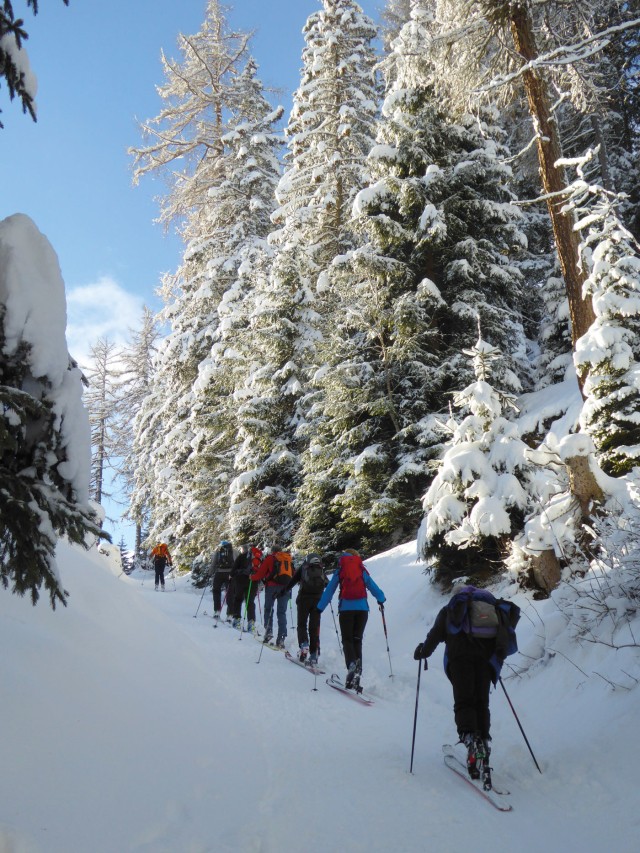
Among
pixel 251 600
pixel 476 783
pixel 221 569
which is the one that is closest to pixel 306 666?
pixel 251 600

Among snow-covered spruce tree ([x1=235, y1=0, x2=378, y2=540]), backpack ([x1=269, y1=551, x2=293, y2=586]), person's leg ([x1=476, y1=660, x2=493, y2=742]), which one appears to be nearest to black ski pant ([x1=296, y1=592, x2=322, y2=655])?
backpack ([x1=269, y1=551, x2=293, y2=586])

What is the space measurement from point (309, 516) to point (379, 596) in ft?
25.5

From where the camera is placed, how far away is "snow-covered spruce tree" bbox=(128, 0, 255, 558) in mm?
24688

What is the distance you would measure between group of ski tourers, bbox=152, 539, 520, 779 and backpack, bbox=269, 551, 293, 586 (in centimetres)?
2

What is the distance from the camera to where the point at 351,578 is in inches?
307

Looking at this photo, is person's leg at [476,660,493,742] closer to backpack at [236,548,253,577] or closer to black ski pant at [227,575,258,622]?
black ski pant at [227,575,258,622]

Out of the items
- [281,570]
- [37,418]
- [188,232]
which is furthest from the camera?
[188,232]

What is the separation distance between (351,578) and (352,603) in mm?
326

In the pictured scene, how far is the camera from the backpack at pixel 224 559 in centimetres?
1442

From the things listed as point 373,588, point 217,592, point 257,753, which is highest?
point 373,588

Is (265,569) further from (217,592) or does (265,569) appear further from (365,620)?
(217,592)

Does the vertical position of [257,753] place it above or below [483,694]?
below

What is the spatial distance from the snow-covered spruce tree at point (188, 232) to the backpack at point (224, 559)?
29.1ft

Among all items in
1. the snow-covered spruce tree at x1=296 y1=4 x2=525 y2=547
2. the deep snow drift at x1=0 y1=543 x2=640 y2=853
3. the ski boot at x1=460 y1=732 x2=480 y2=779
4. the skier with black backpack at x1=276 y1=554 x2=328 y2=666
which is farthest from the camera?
the snow-covered spruce tree at x1=296 y1=4 x2=525 y2=547
